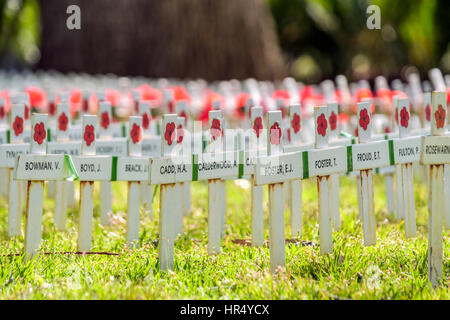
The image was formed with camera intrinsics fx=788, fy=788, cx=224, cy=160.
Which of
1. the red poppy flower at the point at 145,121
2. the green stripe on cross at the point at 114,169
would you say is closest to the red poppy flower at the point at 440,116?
the green stripe on cross at the point at 114,169

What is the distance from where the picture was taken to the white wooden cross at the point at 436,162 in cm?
358

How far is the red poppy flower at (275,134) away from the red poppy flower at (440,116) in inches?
28.7

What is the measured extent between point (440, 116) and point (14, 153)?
234cm

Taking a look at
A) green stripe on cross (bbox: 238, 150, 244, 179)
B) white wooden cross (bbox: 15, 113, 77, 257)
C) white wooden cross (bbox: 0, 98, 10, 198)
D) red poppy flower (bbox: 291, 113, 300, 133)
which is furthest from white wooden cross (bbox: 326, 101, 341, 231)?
white wooden cross (bbox: 0, 98, 10, 198)

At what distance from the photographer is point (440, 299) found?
3357mm

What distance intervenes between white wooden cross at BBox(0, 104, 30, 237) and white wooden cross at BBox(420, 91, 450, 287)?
7.19 ft

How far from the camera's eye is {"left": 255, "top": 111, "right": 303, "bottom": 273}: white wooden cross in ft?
11.9

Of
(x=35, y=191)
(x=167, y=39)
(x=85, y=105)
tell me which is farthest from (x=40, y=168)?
(x=167, y=39)

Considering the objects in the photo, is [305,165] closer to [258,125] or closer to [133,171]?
[258,125]

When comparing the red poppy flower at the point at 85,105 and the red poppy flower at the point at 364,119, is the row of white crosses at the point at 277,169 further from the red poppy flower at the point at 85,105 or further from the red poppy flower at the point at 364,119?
the red poppy flower at the point at 85,105

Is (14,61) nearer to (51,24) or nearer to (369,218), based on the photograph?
(51,24)

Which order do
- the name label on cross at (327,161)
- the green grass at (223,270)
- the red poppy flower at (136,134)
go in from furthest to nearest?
the red poppy flower at (136,134) → the name label on cross at (327,161) → the green grass at (223,270)

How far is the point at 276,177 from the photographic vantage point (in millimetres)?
3660
